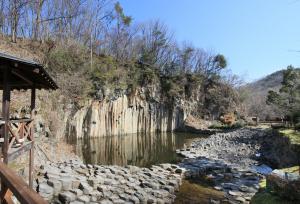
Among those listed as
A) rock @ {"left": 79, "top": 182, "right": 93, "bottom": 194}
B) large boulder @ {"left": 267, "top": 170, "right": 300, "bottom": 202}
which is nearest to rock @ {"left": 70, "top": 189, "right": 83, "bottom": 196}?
rock @ {"left": 79, "top": 182, "right": 93, "bottom": 194}

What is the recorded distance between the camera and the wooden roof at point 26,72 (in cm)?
609

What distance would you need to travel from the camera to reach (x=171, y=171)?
45.2ft

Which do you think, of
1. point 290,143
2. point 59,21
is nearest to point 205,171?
point 290,143

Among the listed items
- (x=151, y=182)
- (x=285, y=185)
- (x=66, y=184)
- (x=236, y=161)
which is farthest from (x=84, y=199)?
(x=236, y=161)

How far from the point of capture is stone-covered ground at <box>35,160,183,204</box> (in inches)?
366

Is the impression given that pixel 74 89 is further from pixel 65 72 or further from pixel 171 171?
pixel 171 171

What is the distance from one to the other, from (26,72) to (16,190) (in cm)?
617

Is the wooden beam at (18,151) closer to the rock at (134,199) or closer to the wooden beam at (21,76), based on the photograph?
the wooden beam at (21,76)

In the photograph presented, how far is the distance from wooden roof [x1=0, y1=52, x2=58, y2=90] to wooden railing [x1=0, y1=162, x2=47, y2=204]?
3852 mm

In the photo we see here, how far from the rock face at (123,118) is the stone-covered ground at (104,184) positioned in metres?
11.5

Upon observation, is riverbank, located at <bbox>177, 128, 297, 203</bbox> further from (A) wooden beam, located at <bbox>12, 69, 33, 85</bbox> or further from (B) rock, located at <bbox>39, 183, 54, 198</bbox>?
(A) wooden beam, located at <bbox>12, 69, 33, 85</bbox>

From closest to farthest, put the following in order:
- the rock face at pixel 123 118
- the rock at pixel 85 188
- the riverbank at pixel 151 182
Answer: the riverbank at pixel 151 182 < the rock at pixel 85 188 < the rock face at pixel 123 118

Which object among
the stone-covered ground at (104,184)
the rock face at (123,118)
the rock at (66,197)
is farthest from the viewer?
the rock face at (123,118)

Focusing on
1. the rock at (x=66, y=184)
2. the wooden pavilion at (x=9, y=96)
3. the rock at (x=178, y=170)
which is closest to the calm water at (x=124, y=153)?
the rock at (x=178, y=170)
